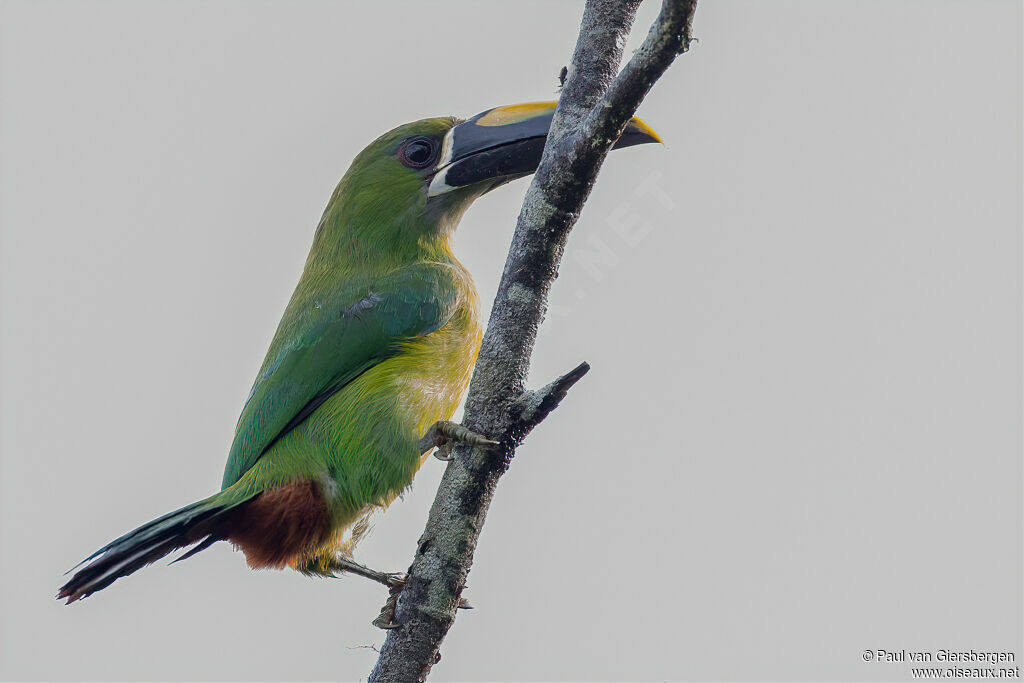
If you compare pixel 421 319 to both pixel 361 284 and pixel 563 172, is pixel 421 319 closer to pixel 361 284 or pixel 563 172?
pixel 361 284

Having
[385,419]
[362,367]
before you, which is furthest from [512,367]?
[362,367]

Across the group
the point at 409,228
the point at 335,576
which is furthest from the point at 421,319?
the point at 335,576

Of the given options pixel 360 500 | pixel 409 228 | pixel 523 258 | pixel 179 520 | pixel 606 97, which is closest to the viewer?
pixel 606 97

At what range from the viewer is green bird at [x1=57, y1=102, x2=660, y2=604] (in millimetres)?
3371

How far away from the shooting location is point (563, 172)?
2.48 m

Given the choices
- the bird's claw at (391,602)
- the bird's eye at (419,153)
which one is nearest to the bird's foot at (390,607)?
the bird's claw at (391,602)

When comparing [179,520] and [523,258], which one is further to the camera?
[179,520]

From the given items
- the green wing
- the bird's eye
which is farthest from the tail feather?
the bird's eye

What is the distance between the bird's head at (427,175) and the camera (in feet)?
12.8

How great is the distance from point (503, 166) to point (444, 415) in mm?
973

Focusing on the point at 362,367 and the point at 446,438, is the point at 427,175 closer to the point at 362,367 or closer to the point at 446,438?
the point at 362,367

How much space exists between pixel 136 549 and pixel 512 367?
127 centimetres

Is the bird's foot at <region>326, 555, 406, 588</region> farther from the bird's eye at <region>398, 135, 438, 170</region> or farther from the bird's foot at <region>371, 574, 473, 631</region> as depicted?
the bird's eye at <region>398, 135, 438, 170</region>

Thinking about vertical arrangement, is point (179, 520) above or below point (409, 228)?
below
